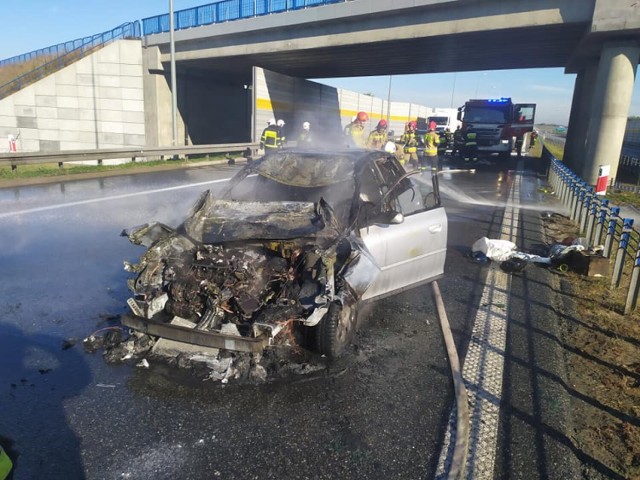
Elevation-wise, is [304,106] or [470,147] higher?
[304,106]

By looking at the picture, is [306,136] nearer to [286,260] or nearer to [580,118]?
[580,118]

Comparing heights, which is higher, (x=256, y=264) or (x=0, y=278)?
(x=256, y=264)

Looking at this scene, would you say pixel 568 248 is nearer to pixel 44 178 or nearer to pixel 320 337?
pixel 320 337

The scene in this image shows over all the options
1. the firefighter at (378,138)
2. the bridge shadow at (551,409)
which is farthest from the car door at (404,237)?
the firefighter at (378,138)

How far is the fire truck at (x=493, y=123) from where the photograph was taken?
75.6 feet

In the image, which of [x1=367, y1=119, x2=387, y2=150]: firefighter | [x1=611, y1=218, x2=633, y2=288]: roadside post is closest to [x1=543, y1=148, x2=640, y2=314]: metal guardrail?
[x1=611, y1=218, x2=633, y2=288]: roadside post

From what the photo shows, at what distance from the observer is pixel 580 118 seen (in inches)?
799

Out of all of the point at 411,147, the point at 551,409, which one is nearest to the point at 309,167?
the point at 551,409

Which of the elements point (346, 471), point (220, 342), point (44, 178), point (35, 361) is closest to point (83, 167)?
point (44, 178)

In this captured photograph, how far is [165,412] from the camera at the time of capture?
310 cm

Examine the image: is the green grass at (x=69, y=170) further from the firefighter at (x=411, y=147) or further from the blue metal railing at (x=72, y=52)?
the blue metal railing at (x=72, y=52)

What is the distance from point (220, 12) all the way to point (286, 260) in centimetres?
2208

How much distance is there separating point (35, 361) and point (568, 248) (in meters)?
6.47

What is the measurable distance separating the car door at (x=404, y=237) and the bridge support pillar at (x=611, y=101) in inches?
519
